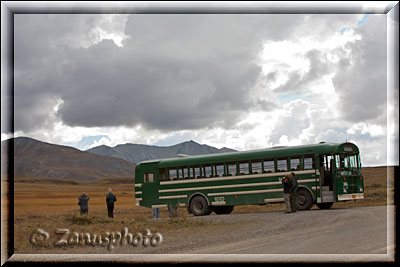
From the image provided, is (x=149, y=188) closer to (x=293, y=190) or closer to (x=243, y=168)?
(x=243, y=168)

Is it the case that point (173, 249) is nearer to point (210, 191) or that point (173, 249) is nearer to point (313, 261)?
point (313, 261)

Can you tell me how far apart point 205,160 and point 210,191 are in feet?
5.28

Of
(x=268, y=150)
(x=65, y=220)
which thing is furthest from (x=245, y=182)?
(x=65, y=220)

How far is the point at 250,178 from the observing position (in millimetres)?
24672

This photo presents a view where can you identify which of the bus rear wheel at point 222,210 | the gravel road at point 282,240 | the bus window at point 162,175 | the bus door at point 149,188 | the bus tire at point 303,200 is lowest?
the gravel road at point 282,240

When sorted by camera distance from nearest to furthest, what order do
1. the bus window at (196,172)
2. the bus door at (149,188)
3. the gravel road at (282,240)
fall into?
the gravel road at (282,240), the bus window at (196,172), the bus door at (149,188)

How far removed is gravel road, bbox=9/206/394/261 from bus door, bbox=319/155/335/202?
234cm

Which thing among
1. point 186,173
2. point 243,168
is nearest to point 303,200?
point 243,168

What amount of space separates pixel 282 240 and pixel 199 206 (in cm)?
1181

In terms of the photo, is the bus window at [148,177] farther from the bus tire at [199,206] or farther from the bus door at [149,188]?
the bus tire at [199,206]

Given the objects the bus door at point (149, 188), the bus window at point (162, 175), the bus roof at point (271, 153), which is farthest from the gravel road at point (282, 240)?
the bus door at point (149, 188)

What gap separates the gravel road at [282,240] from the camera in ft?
40.3

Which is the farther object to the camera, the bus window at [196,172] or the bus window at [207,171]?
the bus window at [196,172]

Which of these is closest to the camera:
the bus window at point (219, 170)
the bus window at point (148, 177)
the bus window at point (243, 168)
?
the bus window at point (243, 168)
